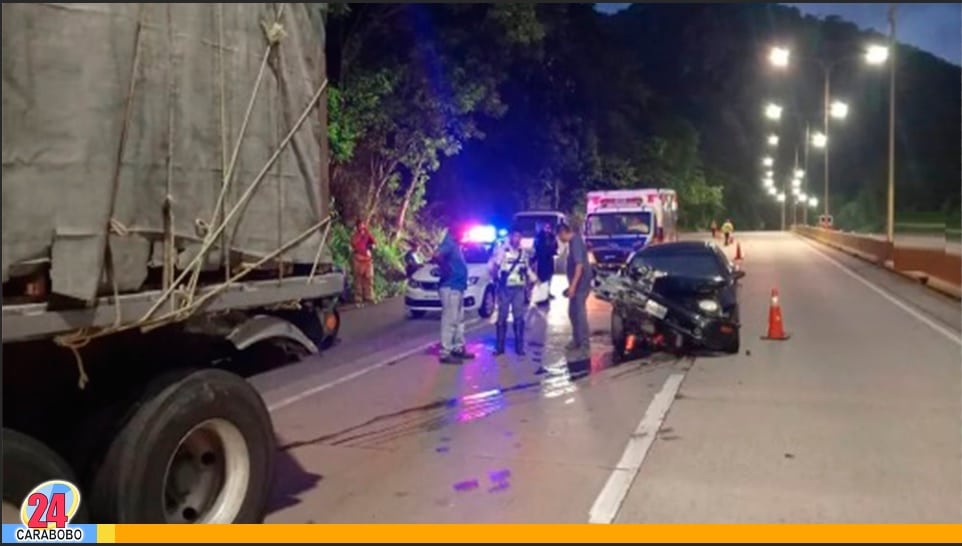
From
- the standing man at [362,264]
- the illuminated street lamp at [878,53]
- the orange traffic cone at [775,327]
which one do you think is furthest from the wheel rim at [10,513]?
the illuminated street lamp at [878,53]

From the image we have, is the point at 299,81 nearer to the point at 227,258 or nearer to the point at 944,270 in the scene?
the point at 227,258

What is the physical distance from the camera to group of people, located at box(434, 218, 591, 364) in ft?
34.4

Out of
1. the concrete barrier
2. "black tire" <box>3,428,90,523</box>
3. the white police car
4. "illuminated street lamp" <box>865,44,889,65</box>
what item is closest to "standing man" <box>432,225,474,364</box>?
the white police car

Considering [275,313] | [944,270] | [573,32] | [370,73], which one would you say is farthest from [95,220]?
[573,32]

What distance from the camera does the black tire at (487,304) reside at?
15227 mm

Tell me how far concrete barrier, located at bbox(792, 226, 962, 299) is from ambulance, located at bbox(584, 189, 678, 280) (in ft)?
21.7

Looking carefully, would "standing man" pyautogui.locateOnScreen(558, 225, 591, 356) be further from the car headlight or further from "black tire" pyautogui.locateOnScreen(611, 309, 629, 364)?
the car headlight

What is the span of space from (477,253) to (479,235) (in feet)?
3.88

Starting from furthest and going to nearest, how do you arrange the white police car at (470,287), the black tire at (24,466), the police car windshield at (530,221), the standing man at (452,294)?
the police car windshield at (530,221) → the white police car at (470,287) → the standing man at (452,294) → the black tire at (24,466)

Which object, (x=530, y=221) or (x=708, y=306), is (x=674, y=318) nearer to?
(x=708, y=306)

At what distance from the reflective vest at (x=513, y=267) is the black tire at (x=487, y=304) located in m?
3.86

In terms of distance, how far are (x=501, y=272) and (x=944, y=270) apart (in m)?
13.7

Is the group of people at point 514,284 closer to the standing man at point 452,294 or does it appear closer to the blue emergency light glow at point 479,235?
the standing man at point 452,294

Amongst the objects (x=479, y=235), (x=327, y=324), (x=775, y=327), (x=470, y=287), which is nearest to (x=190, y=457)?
(x=327, y=324)
